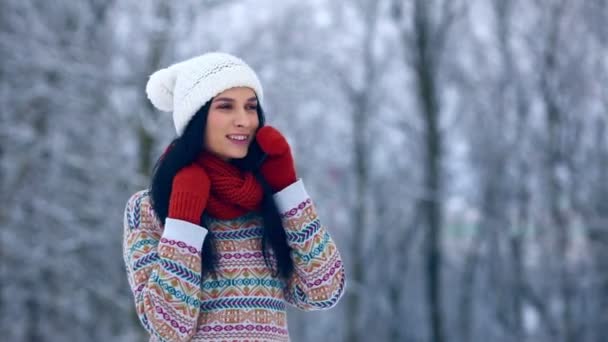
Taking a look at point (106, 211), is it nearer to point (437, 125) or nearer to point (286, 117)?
point (286, 117)

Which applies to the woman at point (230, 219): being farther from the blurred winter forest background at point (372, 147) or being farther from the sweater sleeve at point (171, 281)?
the blurred winter forest background at point (372, 147)

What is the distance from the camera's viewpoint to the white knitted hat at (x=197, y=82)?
2.06 meters

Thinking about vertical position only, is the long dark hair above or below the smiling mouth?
below

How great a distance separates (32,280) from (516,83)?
28.3 feet

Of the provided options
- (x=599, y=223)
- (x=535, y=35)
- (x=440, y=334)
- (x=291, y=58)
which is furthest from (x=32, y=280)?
(x=535, y=35)

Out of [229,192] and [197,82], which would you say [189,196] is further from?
[197,82]

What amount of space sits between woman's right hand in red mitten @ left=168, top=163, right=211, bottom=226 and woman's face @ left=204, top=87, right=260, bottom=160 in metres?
0.13

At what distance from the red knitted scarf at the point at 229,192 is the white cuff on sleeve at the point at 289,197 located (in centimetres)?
4

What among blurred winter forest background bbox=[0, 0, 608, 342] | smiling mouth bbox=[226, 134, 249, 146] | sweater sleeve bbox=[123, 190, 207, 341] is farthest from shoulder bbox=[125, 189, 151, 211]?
blurred winter forest background bbox=[0, 0, 608, 342]

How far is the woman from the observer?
1970mm

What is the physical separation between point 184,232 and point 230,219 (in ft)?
0.55

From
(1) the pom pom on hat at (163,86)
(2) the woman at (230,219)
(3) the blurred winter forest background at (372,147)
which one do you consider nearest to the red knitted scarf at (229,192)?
(2) the woman at (230,219)

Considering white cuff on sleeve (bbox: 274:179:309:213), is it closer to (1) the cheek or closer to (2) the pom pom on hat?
(1) the cheek

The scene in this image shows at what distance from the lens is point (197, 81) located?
2.07 metres
